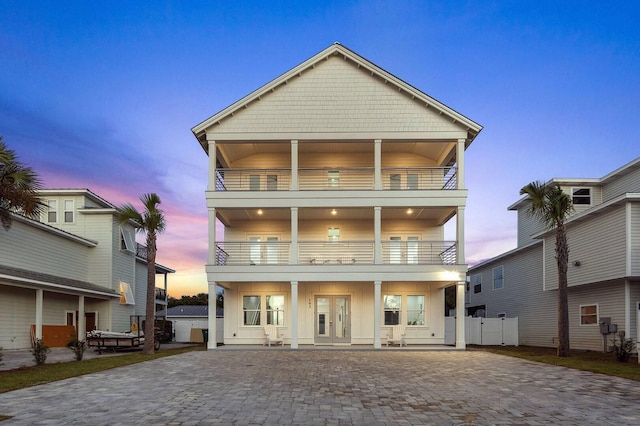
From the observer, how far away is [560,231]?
61.7 feet

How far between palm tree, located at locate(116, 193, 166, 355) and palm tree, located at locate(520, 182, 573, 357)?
15.1 metres

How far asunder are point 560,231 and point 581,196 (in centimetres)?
1048

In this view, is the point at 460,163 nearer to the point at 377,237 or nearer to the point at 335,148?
the point at 377,237

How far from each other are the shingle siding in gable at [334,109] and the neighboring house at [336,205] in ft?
0.16

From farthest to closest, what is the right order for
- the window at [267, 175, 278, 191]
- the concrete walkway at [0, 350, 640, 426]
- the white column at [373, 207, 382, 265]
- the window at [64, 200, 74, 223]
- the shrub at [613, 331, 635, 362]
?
the window at [64, 200, 74, 223] < the window at [267, 175, 278, 191] < the white column at [373, 207, 382, 265] < the shrub at [613, 331, 635, 362] < the concrete walkway at [0, 350, 640, 426]

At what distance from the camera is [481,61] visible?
23844 mm

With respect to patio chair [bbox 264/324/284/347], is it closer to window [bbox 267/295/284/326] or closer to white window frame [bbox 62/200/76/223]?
window [bbox 267/295/284/326]

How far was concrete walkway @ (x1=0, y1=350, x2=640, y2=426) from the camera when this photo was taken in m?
7.93

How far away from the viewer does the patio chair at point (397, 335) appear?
74.4 feet

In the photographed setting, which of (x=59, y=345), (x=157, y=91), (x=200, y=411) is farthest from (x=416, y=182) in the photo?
(x=59, y=345)

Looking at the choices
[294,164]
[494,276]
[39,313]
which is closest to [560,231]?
[294,164]

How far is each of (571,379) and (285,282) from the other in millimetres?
13912

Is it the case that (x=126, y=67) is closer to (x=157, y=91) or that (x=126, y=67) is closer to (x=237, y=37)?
(x=157, y=91)

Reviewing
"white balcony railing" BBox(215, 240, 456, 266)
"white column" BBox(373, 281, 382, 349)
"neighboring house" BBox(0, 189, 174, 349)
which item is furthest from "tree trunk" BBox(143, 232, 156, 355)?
"white column" BBox(373, 281, 382, 349)
